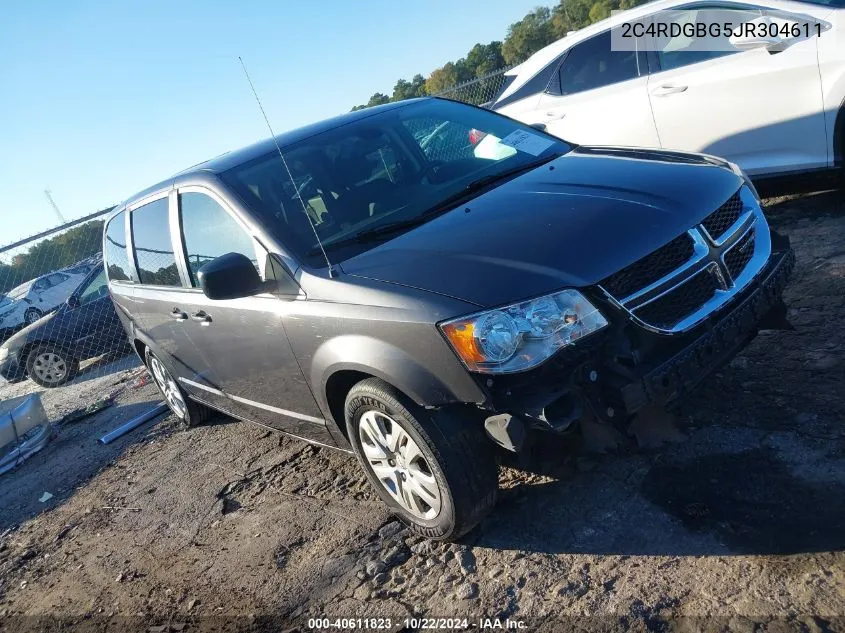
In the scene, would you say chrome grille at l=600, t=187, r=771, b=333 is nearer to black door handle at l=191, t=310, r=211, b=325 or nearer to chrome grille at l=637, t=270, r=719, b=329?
chrome grille at l=637, t=270, r=719, b=329

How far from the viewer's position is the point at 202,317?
3.92 metres

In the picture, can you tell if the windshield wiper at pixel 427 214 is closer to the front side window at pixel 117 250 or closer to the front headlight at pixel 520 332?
the front headlight at pixel 520 332

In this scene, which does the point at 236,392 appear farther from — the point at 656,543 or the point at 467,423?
the point at 656,543

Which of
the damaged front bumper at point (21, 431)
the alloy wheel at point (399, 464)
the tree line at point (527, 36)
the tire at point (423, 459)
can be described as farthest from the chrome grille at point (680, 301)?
the tree line at point (527, 36)

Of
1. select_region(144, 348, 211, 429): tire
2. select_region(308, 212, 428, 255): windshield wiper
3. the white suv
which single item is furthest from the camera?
select_region(144, 348, 211, 429): tire

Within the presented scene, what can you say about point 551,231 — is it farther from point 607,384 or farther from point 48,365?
point 48,365

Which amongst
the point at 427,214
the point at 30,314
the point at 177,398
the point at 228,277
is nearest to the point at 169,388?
the point at 177,398

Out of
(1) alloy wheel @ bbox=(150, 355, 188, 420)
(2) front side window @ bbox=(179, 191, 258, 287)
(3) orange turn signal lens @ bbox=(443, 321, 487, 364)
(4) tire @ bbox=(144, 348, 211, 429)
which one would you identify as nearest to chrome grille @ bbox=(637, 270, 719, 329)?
(3) orange turn signal lens @ bbox=(443, 321, 487, 364)

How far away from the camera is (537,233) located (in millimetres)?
2730

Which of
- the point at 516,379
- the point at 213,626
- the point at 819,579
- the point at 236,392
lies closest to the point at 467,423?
the point at 516,379

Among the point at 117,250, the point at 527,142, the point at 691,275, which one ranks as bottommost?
the point at 691,275

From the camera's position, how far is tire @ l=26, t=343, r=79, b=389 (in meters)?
9.95

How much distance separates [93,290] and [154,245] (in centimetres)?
638

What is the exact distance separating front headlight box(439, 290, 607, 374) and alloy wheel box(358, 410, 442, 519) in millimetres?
566
